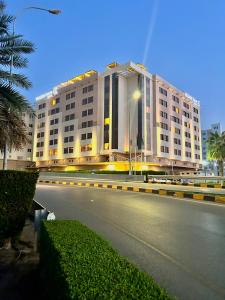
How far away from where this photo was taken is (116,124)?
57.9 metres

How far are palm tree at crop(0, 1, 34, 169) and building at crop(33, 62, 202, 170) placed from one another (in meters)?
43.7

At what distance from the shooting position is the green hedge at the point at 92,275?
2.25 metres

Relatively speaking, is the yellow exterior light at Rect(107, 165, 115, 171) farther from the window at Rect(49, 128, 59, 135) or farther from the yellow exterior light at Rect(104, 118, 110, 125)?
the window at Rect(49, 128, 59, 135)

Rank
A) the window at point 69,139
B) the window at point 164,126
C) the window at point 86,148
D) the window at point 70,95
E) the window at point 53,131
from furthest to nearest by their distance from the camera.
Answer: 1. the window at point 53,131
2. the window at point 70,95
3. the window at point 69,139
4. the window at point 164,126
5. the window at point 86,148

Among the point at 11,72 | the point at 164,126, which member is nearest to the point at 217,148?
the point at 164,126

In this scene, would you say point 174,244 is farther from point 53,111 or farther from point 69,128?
point 53,111

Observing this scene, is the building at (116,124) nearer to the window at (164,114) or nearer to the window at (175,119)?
the window at (164,114)

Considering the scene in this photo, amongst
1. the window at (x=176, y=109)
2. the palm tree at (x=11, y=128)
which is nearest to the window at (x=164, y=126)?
the window at (x=176, y=109)

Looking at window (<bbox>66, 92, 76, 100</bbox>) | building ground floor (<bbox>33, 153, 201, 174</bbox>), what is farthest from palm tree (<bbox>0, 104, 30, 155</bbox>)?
window (<bbox>66, 92, 76, 100</bbox>)

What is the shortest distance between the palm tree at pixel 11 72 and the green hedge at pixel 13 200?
3252 millimetres

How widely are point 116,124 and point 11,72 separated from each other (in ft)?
158

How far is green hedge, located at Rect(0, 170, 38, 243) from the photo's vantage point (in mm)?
5750

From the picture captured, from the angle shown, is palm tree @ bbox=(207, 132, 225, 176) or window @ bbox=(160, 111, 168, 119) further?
window @ bbox=(160, 111, 168, 119)

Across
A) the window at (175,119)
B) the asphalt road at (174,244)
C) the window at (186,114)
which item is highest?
the window at (186,114)
